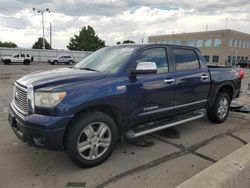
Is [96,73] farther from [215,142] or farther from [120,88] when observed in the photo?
[215,142]

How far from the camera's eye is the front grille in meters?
3.65

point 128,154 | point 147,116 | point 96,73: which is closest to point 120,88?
point 96,73

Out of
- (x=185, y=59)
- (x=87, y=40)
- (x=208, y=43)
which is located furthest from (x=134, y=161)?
(x=87, y=40)

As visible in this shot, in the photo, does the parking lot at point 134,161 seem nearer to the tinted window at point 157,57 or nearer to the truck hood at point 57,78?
the truck hood at point 57,78

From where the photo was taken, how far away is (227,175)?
3.04 m

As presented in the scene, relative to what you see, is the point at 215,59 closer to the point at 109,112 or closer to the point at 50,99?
the point at 109,112

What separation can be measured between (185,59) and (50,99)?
2944 mm

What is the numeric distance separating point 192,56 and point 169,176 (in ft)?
9.18

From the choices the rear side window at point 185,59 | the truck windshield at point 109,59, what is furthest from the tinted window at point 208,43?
the truck windshield at point 109,59

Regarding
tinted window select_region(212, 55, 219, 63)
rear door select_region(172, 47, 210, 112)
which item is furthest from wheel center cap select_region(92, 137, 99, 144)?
tinted window select_region(212, 55, 219, 63)

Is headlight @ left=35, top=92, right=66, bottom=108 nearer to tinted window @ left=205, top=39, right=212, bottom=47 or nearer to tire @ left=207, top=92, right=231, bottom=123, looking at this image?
tire @ left=207, top=92, right=231, bottom=123

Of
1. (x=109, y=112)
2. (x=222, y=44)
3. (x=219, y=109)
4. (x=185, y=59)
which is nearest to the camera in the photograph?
(x=109, y=112)

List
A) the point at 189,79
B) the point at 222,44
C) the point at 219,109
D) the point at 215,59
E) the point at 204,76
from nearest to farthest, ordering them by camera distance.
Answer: the point at 189,79 < the point at 204,76 < the point at 219,109 < the point at 222,44 < the point at 215,59

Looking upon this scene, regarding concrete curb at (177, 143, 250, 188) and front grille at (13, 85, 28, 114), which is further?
front grille at (13, 85, 28, 114)
